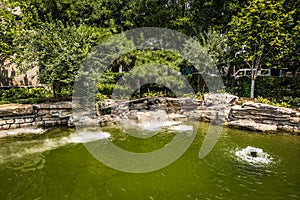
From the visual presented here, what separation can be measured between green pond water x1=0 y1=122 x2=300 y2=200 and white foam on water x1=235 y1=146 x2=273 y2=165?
17cm

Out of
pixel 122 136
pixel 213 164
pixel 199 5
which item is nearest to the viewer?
pixel 213 164

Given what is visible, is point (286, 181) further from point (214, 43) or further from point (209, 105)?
point (214, 43)

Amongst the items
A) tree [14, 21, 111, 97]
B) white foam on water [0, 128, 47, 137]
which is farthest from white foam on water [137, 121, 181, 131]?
white foam on water [0, 128, 47, 137]

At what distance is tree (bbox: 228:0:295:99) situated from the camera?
→ 16203 millimetres

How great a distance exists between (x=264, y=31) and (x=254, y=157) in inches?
481

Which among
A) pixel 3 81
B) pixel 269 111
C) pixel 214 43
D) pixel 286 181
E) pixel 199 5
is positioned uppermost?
pixel 199 5

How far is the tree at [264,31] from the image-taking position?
638 inches

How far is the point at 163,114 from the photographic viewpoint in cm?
1499

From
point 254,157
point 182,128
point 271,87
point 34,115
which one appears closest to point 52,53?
point 34,115

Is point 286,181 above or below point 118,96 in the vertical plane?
below

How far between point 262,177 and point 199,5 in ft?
67.3

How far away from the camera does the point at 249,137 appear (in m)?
10.8

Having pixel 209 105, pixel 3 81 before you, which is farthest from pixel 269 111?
pixel 3 81

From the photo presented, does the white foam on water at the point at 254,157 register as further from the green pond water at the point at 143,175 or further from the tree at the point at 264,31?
the tree at the point at 264,31
